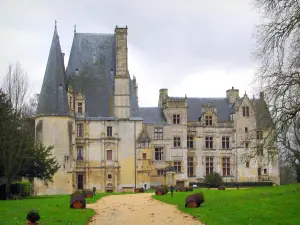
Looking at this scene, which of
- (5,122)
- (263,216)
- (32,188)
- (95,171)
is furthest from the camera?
(95,171)

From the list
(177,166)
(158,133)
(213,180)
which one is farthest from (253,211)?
(158,133)

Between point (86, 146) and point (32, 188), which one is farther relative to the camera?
point (86, 146)

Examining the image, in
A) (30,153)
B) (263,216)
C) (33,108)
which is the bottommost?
(263,216)

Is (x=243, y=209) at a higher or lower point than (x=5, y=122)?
lower

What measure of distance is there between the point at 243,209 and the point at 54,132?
94.8 feet

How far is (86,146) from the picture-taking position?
50781 mm

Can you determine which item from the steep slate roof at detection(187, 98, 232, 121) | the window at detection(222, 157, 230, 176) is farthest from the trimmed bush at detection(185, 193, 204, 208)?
the steep slate roof at detection(187, 98, 232, 121)

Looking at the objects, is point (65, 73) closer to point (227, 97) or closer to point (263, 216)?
point (227, 97)

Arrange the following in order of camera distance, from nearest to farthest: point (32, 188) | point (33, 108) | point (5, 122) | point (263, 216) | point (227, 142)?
1. point (263, 216)
2. point (5, 122)
3. point (32, 188)
4. point (227, 142)
5. point (33, 108)

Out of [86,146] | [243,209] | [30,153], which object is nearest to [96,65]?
[86,146]

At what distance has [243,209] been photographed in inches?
818

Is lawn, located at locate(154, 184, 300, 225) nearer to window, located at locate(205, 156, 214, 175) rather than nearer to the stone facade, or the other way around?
the stone facade

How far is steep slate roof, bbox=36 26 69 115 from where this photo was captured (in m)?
47.7

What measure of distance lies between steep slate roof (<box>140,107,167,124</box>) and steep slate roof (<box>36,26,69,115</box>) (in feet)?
31.8
